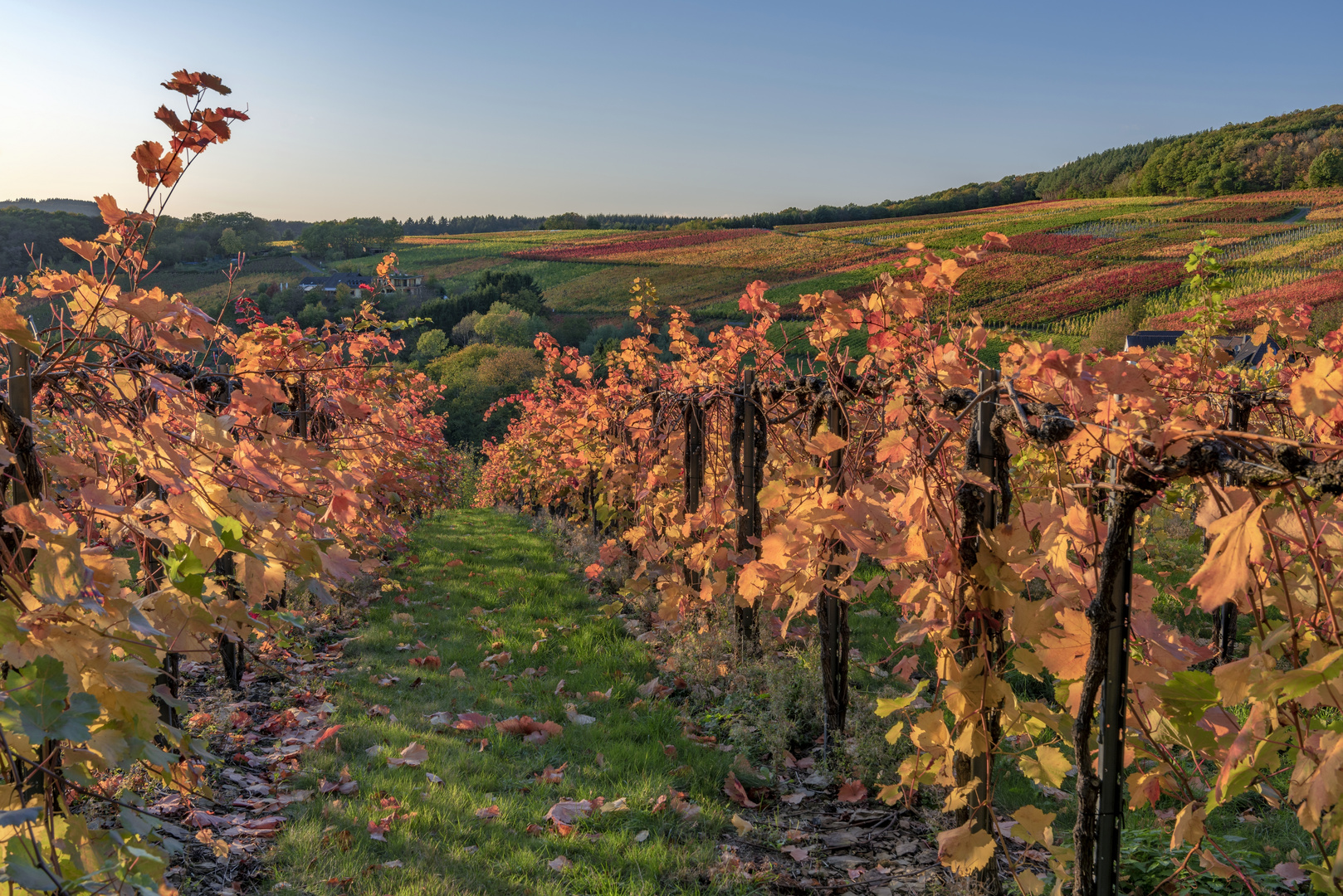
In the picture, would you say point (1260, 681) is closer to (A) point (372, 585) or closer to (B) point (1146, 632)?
(B) point (1146, 632)

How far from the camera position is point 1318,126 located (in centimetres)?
4091

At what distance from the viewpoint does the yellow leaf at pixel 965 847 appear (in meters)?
1.99

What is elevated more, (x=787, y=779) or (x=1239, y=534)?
(x=1239, y=534)

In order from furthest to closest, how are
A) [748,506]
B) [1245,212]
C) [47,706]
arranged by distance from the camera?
[1245,212], [748,506], [47,706]

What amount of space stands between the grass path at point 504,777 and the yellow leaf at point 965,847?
949mm

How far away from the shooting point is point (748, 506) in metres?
4.88

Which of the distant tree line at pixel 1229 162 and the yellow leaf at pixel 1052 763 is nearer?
the yellow leaf at pixel 1052 763

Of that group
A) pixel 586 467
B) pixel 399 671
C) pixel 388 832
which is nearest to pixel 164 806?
pixel 388 832

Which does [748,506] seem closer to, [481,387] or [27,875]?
[27,875]

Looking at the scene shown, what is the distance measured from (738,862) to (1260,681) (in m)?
2.26

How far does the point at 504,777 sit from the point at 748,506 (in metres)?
2.23

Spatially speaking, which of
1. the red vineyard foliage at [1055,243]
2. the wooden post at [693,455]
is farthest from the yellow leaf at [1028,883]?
the red vineyard foliage at [1055,243]

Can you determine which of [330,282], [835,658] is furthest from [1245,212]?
[330,282]

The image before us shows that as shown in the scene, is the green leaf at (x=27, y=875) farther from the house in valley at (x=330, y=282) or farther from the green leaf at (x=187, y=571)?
the house in valley at (x=330, y=282)
